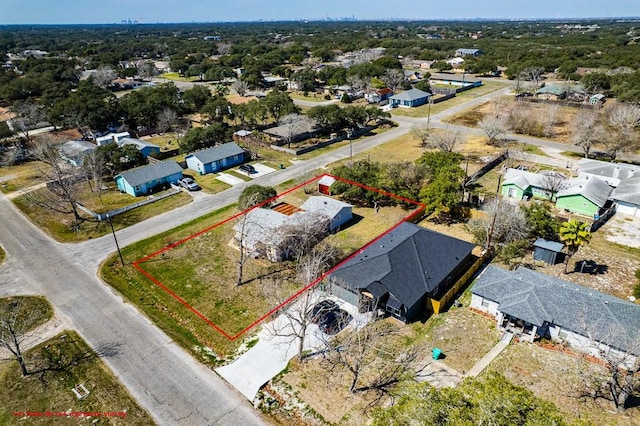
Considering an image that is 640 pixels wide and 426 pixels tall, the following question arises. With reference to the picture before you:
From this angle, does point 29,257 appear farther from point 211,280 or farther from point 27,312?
point 211,280

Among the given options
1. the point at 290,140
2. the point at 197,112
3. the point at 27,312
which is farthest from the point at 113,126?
the point at 27,312

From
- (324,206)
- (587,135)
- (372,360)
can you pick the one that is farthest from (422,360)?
(587,135)

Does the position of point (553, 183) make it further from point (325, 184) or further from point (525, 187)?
point (325, 184)

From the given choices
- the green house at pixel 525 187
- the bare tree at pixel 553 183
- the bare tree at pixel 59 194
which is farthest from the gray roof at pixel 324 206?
the bare tree at pixel 59 194

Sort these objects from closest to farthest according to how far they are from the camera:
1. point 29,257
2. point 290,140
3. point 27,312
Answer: point 27,312 < point 29,257 < point 290,140

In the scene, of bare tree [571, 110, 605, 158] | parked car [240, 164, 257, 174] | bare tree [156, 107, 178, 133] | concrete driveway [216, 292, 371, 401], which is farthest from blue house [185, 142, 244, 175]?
bare tree [571, 110, 605, 158]
